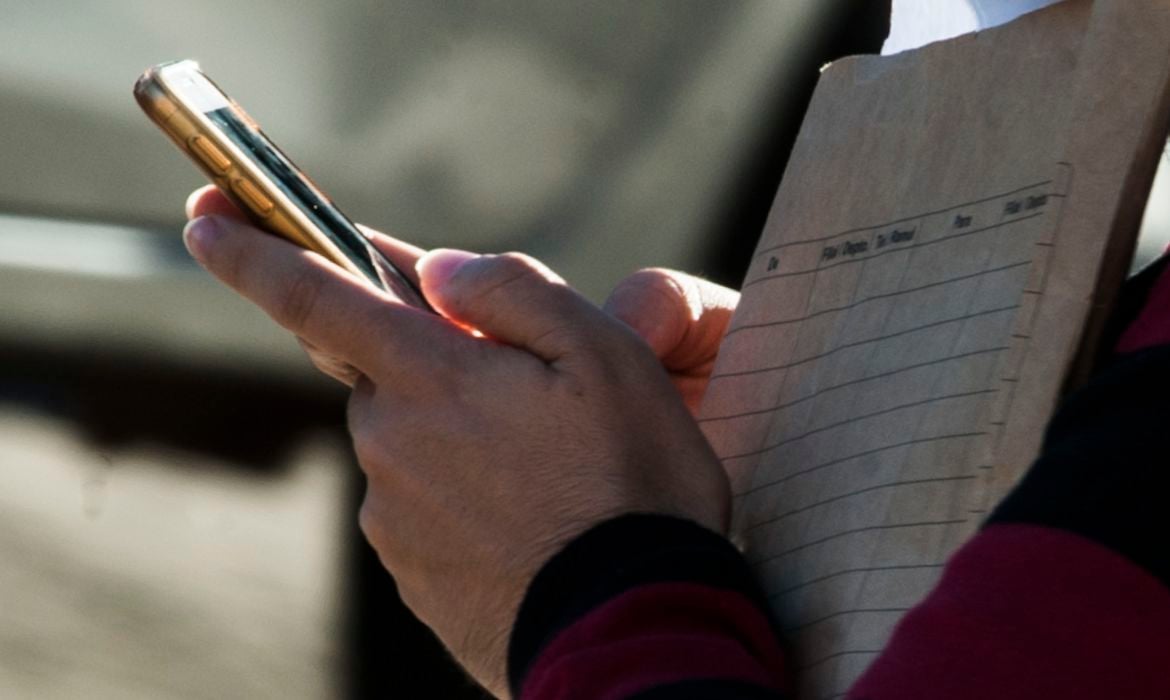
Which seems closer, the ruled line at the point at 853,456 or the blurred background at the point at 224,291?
the ruled line at the point at 853,456

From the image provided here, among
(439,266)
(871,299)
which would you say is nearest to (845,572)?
(871,299)

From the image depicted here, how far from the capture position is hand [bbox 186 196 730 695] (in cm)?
73

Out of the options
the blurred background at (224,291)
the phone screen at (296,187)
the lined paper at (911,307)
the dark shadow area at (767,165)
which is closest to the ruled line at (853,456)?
the lined paper at (911,307)

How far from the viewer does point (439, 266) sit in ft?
2.71

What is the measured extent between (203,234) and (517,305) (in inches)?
6.1

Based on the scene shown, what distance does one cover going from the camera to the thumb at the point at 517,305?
0.76 metres

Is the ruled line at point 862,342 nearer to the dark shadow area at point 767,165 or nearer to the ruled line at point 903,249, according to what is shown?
the ruled line at point 903,249

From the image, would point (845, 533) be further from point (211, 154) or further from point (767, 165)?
point (767, 165)

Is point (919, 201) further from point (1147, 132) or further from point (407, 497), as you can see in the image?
point (407, 497)

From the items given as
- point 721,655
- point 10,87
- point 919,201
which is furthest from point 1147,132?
point 10,87

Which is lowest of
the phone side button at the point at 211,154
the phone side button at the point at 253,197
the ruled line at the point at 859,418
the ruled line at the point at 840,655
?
the ruled line at the point at 840,655

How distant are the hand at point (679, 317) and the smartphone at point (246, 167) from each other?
0.15 metres

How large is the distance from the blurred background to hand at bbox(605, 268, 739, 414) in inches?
24.3

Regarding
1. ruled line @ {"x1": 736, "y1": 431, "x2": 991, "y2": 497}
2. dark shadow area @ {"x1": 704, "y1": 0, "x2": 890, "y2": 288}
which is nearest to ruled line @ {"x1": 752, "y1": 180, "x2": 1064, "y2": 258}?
ruled line @ {"x1": 736, "y1": 431, "x2": 991, "y2": 497}
